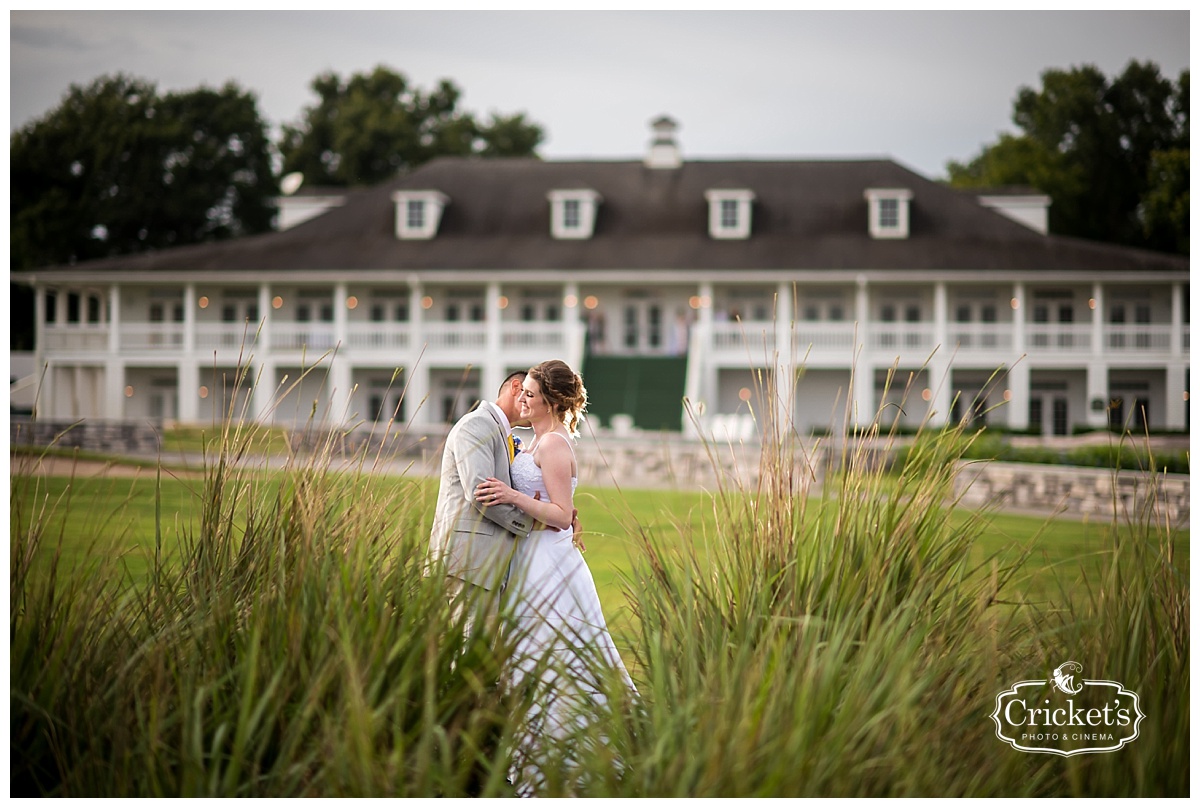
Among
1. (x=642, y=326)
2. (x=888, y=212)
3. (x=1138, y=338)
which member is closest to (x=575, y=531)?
(x=642, y=326)

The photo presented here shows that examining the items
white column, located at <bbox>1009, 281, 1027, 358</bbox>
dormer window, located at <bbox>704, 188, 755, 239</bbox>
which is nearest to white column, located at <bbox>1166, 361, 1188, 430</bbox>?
white column, located at <bbox>1009, 281, 1027, 358</bbox>

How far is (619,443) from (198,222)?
96.5 feet

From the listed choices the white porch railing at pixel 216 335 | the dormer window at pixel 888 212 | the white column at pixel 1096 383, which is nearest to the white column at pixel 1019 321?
the white column at pixel 1096 383

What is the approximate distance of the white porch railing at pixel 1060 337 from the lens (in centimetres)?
2848

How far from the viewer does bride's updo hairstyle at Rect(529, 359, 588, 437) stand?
4.21m

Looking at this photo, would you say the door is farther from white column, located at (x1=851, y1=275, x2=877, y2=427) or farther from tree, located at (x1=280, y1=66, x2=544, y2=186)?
tree, located at (x1=280, y1=66, x2=544, y2=186)

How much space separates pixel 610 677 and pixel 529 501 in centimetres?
102

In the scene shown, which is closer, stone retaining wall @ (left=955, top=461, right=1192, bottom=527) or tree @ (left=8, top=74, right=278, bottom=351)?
stone retaining wall @ (left=955, top=461, right=1192, bottom=527)

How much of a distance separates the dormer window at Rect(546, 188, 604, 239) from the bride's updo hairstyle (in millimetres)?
27911

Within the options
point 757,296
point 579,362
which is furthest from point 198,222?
point 757,296

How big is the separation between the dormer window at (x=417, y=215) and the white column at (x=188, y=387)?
24.8 feet

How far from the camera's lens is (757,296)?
103 feet

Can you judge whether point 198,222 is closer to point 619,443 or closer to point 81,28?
point 619,443
